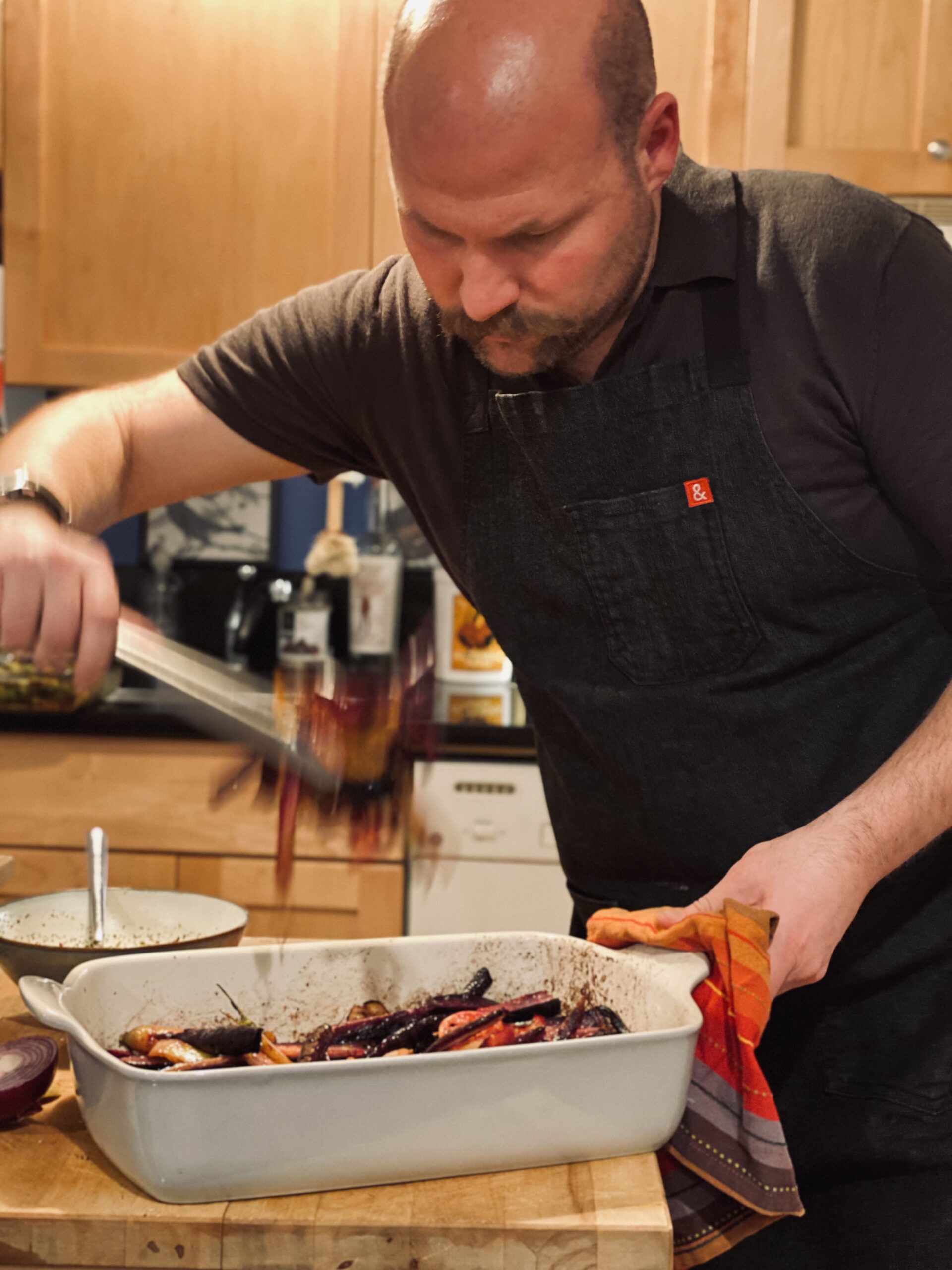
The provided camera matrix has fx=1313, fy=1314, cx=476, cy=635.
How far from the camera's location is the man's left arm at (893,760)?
923 mm

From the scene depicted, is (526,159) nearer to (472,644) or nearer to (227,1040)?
(227,1040)

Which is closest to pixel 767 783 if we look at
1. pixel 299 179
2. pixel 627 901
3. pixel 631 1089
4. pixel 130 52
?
pixel 627 901

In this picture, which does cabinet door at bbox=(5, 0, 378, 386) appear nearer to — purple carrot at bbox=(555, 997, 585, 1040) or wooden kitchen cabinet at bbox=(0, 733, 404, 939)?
wooden kitchen cabinet at bbox=(0, 733, 404, 939)

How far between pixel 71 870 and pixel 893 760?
1.81m

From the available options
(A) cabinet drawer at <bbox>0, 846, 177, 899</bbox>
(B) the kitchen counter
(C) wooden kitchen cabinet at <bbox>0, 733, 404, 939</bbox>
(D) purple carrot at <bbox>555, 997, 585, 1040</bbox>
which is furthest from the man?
(A) cabinet drawer at <bbox>0, 846, 177, 899</bbox>

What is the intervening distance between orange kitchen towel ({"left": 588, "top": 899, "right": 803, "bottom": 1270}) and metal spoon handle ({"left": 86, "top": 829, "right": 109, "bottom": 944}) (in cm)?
51

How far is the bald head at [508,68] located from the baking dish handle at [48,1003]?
2.21 ft

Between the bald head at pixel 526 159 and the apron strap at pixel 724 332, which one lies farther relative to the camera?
the apron strap at pixel 724 332

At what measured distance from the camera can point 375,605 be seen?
9.50 ft

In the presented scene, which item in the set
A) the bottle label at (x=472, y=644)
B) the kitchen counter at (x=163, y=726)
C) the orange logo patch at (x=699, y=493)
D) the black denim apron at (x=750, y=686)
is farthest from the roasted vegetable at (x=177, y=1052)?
the bottle label at (x=472, y=644)

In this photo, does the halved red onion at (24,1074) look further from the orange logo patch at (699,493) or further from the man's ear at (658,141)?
the man's ear at (658,141)

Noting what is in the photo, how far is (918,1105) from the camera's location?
44.9 inches

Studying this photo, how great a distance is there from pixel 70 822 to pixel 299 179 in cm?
132

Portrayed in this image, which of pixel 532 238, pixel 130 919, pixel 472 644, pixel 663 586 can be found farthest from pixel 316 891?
pixel 532 238
